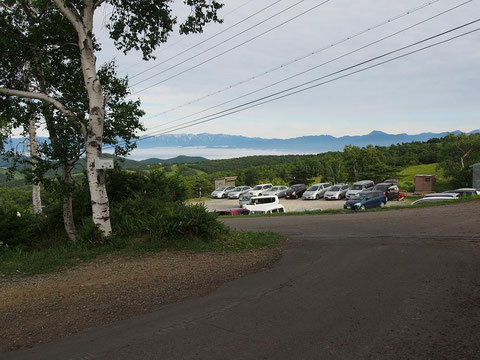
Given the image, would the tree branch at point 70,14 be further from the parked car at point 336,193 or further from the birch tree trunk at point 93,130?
the parked car at point 336,193

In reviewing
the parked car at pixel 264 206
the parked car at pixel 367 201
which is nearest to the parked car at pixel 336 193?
the parked car at pixel 367 201

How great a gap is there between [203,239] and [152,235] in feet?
4.27

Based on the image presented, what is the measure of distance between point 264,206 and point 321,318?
23.0 metres

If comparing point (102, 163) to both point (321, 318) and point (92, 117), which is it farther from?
point (321, 318)

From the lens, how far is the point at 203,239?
31.0 feet

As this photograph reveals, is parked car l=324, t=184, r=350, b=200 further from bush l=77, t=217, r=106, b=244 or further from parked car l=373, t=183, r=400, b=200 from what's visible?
bush l=77, t=217, r=106, b=244

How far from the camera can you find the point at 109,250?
8.83 metres

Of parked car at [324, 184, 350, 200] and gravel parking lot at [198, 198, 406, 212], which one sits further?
parked car at [324, 184, 350, 200]

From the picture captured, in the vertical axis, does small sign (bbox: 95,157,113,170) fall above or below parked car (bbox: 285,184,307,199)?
above

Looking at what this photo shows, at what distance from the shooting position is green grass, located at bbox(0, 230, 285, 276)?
771cm

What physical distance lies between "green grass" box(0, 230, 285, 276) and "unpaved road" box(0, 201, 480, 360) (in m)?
1.88

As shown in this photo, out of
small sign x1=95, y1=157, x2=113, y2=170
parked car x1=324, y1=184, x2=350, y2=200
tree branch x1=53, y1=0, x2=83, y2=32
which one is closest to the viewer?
small sign x1=95, y1=157, x2=113, y2=170

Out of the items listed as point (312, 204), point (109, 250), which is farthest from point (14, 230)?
point (312, 204)

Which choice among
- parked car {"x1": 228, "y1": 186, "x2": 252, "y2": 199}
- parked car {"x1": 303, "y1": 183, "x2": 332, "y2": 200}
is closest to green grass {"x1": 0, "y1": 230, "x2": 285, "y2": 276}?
parked car {"x1": 303, "y1": 183, "x2": 332, "y2": 200}
